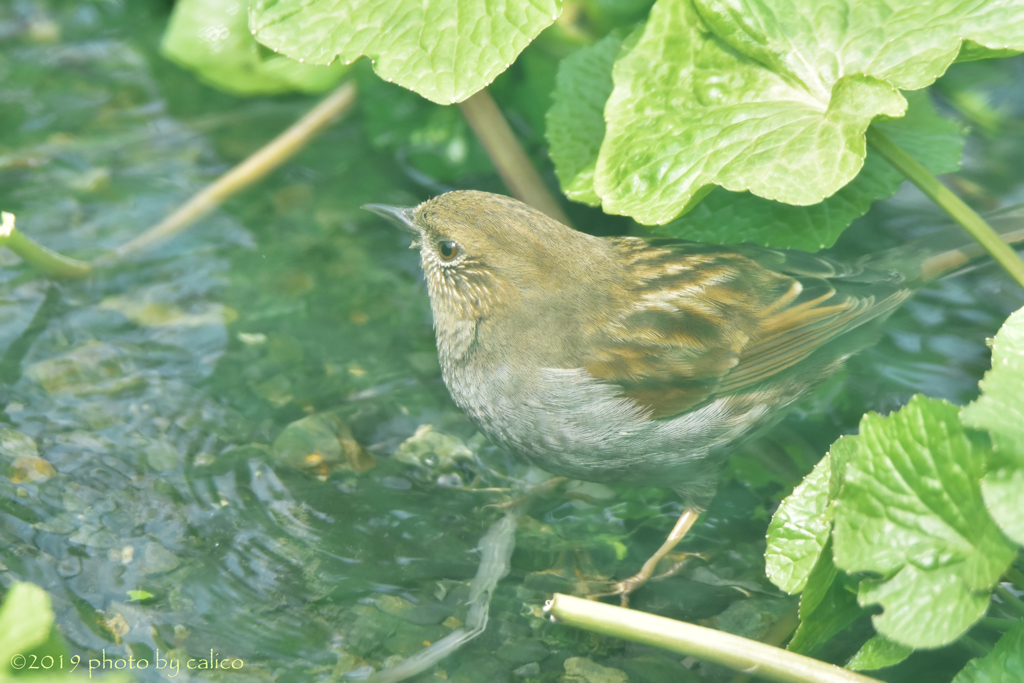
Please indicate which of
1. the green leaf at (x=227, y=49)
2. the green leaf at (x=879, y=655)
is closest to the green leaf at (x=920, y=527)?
the green leaf at (x=879, y=655)

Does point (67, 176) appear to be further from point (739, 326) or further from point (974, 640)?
point (974, 640)

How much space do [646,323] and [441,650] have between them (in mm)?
1542

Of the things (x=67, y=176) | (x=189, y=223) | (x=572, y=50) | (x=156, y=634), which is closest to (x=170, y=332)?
(x=189, y=223)

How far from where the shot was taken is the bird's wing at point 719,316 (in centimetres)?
380

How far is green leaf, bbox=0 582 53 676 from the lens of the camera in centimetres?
253

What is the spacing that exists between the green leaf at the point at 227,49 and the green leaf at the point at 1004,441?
410cm

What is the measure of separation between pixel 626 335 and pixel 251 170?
2.66 metres

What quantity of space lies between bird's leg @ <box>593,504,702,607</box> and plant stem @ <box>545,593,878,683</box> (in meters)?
0.77

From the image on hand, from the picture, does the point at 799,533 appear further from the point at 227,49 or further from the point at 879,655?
the point at 227,49

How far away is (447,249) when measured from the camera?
406 cm

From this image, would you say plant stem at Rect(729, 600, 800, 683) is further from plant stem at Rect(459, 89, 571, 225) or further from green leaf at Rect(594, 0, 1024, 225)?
plant stem at Rect(459, 89, 571, 225)

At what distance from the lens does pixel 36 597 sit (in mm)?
2559

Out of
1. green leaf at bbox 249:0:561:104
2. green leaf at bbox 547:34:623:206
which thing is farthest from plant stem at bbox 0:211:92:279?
green leaf at bbox 547:34:623:206

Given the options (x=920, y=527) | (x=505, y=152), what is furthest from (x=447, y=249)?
(x=920, y=527)
